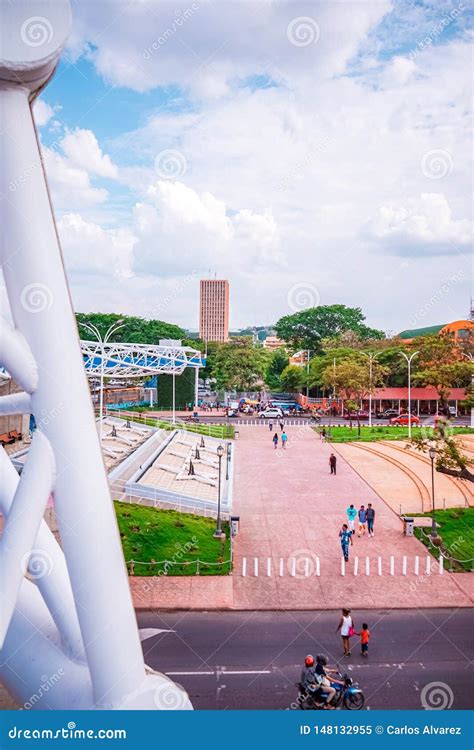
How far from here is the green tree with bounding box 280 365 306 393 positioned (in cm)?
6862

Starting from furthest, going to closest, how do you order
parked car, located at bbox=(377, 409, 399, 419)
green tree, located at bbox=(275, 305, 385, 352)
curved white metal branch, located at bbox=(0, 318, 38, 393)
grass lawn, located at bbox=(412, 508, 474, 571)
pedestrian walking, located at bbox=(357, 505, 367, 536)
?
green tree, located at bbox=(275, 305, 385, 352), parked car, located at bbox=(377, 409, 399, 419), pedestrian walking, located at bbox=(357, 505, 367, 536), grass lawn, located at bbox=(412, 508, 474, 571), curved white metal branch, located at bbox=(0, 318, 38, 393)

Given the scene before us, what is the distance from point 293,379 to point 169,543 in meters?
55.9

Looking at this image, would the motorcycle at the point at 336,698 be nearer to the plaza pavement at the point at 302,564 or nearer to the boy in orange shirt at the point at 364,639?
the boy in orange shirt at the point at 364,639

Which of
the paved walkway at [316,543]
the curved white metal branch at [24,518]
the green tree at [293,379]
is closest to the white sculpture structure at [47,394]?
the curved white metal branch at [24,518]

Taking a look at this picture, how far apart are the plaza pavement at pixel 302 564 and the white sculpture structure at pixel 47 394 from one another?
10.6m

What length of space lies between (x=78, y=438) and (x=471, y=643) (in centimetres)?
1122

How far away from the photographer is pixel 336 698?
346 inches

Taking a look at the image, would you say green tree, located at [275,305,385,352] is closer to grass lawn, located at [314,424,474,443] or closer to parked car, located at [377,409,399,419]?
parked car, located at [377,409,399,419]

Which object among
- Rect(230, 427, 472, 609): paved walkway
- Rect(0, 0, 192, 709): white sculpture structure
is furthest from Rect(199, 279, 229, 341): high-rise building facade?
Rect(0, 0, 192, 709): white sculpture structure

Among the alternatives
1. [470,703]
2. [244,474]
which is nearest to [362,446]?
[244,474]

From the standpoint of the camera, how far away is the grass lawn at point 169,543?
15211 mm

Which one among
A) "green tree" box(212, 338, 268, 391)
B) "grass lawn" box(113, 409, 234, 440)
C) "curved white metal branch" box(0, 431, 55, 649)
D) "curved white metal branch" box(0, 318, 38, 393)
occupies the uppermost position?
"green tree" box(212, 338, 268, 391)

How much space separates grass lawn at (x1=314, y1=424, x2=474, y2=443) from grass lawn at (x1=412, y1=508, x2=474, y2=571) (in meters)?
18.1

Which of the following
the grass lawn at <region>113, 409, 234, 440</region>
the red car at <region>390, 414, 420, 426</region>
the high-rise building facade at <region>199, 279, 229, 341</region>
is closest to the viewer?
the grass lawn at <region>113, 409, 234, 440</region>
